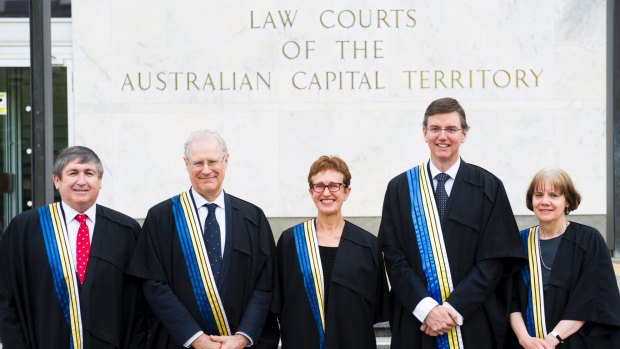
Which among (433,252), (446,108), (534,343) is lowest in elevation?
(534,343)

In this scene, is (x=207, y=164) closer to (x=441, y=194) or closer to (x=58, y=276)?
(x=58, y=276)

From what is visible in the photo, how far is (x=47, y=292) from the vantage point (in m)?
4.38

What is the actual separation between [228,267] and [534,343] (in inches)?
62.7

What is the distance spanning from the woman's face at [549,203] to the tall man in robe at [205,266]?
1432 mm

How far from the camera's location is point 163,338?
15.0 feet

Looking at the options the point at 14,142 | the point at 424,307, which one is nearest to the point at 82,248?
the point at 424,307

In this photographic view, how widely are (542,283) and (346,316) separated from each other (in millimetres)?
1018

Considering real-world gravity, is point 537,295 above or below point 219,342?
above

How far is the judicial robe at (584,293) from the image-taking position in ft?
14.8

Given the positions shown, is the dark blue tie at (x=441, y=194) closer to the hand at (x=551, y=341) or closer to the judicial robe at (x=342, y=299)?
the judicial robe at (x=342, y=299)

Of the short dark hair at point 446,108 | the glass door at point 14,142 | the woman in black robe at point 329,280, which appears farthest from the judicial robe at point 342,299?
the glass door at point 14,142

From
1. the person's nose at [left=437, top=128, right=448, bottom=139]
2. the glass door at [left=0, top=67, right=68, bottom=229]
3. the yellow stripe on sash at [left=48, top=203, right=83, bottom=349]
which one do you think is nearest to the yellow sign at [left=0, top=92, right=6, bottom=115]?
the glass door at [left=0, top=67, right=68, bottom=229]

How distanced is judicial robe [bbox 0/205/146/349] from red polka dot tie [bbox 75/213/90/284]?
4 centimetres

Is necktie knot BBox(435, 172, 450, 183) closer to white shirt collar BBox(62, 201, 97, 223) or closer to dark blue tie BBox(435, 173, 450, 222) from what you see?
dark blue tie BBox(435, 173, 450, 222)
